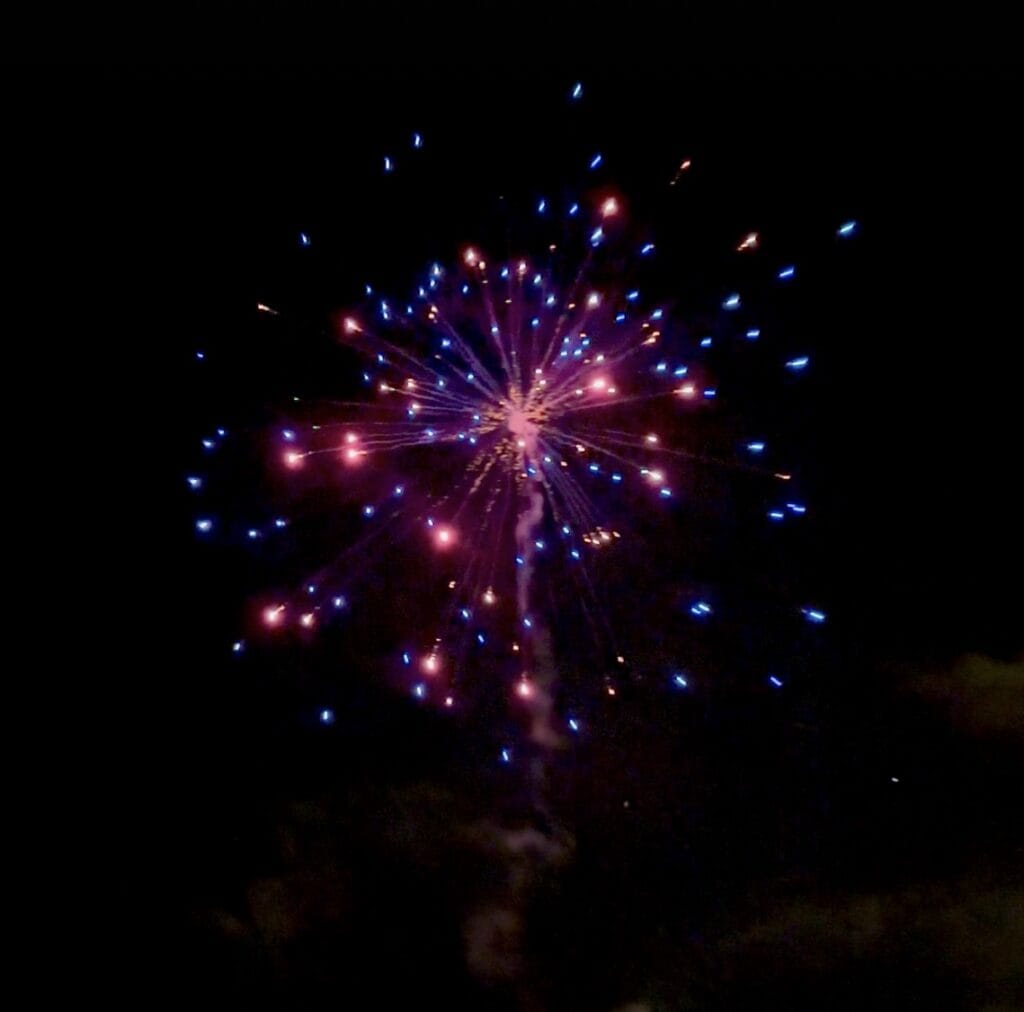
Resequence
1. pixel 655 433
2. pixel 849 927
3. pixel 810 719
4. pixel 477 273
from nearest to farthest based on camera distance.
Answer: pixel 477 273, pixel 655 433, pixel 810 719, pixel 849 927

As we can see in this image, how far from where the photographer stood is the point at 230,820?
10930mm

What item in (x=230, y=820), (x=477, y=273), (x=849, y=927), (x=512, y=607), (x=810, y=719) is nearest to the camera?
(x=477, y=273)

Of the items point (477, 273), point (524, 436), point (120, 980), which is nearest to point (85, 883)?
point (120, 980)

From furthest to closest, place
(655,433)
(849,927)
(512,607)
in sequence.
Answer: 1. (849,927)
2. (512,607)
3. (655,433)

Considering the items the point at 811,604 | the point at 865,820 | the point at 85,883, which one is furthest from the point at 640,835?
the point at 85,883

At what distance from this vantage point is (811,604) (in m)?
9.22

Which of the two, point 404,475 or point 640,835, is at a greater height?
point 404,475

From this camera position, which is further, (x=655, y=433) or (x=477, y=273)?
(x=655, y=433)

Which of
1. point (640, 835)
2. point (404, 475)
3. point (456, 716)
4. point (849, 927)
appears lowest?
point (849, 927)

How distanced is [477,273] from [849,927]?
29.5 ft

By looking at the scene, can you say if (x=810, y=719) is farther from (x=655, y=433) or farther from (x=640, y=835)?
(x=655, y=433)

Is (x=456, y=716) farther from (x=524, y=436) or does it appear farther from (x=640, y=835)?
(x=524, y=436)

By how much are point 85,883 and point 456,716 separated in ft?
15.3

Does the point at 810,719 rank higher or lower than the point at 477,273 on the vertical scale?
lower
